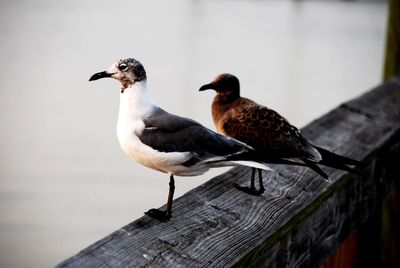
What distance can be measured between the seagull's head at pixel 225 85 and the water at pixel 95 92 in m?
0.25

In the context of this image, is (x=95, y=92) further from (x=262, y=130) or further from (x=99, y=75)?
(x=99, y=75)

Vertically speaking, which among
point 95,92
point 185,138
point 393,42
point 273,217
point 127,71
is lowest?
point 393,42

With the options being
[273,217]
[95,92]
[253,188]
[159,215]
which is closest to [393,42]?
[95,92]

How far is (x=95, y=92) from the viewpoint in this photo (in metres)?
2.65

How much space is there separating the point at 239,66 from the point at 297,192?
154 inches

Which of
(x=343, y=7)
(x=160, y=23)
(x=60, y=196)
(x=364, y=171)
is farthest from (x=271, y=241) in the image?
(x=343, y=7)

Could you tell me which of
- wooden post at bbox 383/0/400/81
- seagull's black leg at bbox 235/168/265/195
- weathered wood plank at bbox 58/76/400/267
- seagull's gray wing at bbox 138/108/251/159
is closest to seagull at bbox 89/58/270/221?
seagull's gray wing at bbox 138/108/251/159

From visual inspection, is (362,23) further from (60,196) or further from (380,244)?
(380,244)

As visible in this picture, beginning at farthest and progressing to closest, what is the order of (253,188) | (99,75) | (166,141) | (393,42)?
(393,42) < (253,188) < (166,141) < (99,75)

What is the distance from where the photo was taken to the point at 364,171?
2654mm

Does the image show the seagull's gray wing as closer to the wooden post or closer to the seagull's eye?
the seagull's eye

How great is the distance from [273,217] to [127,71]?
745 mm

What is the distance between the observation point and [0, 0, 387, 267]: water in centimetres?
222

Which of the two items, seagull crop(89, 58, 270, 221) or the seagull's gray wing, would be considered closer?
seagull crop(89, 58, 270, 221)
